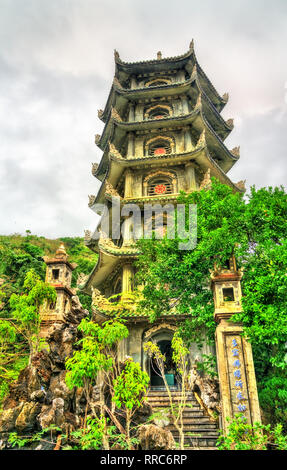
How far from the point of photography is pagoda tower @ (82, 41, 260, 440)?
14289 mm

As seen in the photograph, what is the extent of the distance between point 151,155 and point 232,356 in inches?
460

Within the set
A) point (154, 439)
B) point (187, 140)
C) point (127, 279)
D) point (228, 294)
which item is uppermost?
point (187, 140)

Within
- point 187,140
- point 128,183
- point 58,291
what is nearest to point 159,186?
point 128,183

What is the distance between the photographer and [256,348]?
9.04 m

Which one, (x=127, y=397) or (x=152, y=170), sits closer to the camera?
(x=127, y=397)

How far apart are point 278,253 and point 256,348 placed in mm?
2596

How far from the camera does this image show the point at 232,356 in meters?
7.83

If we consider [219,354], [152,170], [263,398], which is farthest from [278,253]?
[152,170]

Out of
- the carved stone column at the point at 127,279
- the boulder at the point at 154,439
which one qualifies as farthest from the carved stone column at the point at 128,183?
the boulder at the point at 154,439

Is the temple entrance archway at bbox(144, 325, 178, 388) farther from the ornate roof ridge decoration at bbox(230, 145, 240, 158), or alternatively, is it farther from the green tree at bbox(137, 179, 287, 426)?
the ornate roof ridge decoration at bbox(230, 145, 240, 158)

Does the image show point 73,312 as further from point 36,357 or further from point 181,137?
point 181,137

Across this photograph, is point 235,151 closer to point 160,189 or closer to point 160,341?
point 160,189

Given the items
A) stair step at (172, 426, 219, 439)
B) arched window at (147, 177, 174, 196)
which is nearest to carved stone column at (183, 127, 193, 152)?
arched window at (147, 177, 174, 196)
